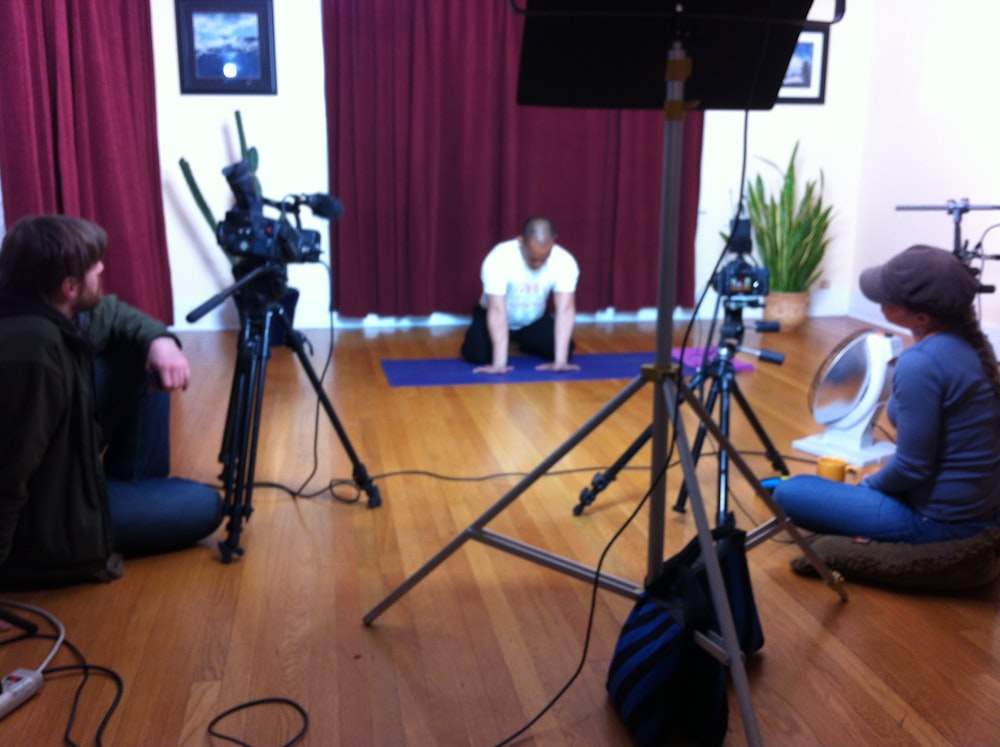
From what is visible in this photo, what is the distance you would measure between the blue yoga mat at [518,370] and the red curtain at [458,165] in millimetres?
844

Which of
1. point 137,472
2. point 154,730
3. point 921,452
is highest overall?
point 921,452

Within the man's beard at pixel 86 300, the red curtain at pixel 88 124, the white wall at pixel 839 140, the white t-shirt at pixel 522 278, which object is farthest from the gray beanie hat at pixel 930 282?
the red curtain at pixel 88 124

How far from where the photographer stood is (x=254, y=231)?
236cm

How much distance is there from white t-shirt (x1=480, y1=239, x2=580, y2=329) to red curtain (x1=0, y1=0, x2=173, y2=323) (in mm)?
1685

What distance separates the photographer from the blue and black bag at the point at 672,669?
64.4 inches

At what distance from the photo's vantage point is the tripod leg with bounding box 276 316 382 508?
253 centimetres

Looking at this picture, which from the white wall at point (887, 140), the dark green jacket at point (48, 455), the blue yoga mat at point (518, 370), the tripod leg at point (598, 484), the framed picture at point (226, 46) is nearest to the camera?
the dark green jacket at point (48, 455)

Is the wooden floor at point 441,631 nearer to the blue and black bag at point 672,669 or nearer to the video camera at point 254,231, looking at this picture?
the blue and black bag at point 672,669

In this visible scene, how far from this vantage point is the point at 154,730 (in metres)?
1.69

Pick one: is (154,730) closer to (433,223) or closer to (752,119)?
(433,223)

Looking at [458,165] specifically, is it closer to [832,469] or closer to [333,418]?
[333,418]

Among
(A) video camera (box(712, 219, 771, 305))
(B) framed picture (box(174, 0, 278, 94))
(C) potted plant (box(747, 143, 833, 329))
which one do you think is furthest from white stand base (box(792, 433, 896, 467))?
(B) framed picture (box(174, 0, 278, 94))

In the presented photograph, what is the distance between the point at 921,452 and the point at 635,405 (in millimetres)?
1635

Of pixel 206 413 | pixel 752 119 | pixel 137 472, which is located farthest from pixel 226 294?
pixel 752 119
